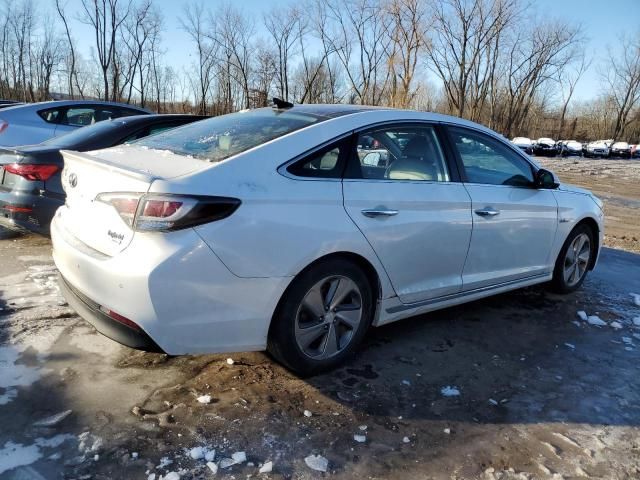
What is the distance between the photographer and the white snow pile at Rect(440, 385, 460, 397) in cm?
301

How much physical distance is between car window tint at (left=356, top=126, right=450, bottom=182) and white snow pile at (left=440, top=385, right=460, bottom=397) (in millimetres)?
1294

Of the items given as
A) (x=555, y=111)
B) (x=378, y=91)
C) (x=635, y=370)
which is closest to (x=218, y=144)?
(x=635, y=370)

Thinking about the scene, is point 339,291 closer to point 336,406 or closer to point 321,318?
point 321,318

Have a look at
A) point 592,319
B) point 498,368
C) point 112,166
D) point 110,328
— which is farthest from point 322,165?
point 592,319

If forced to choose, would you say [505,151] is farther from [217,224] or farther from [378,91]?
[378,91]

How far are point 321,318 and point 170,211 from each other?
1069mm

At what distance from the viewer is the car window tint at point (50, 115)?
7.52 m

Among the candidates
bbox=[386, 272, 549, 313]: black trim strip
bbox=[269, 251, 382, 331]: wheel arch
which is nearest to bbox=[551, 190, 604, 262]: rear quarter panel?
bbox=[386, 272, 549, 313]: black trim strip

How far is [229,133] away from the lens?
10.4 feet

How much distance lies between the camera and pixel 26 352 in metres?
3.14

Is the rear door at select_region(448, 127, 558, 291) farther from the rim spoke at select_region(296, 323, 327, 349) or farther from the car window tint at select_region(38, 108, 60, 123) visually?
the car window tint at select_region(38, 108, 60, 123)

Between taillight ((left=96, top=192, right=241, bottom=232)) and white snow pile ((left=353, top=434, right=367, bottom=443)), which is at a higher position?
taillight ((left=96, top=192, right=241, bottom=232))

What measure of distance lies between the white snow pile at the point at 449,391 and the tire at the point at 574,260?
87.4 inches

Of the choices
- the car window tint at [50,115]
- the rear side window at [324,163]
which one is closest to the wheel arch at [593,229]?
the rear side window at [324,163]
